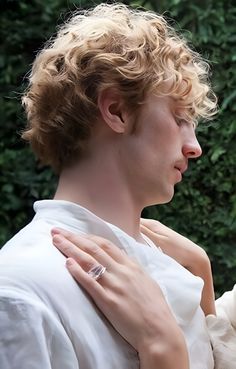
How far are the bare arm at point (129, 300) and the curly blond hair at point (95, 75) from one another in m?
0.19

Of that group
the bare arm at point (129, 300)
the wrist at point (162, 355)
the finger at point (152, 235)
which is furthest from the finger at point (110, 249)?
the finger at point (152, 235)

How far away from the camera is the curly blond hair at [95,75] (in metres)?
1.14

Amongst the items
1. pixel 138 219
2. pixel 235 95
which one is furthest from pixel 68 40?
pixel 235 95

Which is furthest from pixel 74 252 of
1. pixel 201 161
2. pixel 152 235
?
pixel 201 161

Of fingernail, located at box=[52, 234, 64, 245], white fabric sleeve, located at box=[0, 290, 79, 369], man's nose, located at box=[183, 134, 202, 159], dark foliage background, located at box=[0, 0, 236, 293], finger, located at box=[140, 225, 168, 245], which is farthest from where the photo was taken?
dark foliage background, located at box=[0, 0, 236, 293]

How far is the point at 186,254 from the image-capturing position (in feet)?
4.62

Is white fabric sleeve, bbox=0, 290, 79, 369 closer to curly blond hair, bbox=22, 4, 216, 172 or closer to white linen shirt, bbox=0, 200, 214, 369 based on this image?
white linen shirt, bbox=0, 200, 214, 369

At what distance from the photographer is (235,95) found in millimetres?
2465

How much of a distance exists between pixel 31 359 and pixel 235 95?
1689 mm

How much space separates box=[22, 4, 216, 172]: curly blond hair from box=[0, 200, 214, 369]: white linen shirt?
12 cm

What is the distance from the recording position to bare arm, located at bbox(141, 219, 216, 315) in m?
1.38

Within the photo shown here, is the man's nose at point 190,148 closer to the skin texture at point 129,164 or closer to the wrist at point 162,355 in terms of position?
the skin texture at point 129,164

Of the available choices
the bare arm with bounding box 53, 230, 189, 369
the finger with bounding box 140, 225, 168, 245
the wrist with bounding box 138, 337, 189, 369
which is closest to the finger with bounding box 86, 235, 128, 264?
the bare arm with bounding box 53, 230, 189, 369

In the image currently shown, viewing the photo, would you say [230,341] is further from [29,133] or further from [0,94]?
[0,94]
